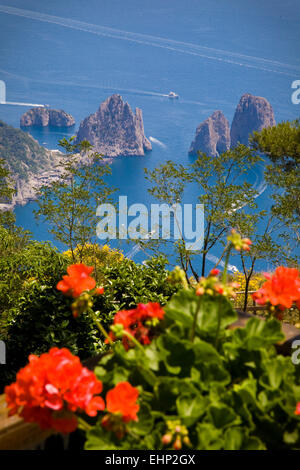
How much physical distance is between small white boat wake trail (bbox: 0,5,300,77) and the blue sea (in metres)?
0.21

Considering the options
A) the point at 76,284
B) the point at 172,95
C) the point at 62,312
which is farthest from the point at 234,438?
the point at 172,95

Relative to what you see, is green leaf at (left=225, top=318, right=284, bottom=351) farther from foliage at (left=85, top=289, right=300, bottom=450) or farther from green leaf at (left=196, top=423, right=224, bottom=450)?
green leaf at (left=196, top=423, right=224, bottom=450)

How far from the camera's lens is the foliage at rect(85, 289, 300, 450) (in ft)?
2.67

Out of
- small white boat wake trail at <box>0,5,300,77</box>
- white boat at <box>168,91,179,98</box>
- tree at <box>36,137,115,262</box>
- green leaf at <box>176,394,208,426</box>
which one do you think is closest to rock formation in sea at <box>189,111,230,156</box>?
white boat at <box>168,91,179,98</box>

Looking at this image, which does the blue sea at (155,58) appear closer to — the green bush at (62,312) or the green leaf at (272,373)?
the green bush at (62,312)

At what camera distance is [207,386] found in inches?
35.8

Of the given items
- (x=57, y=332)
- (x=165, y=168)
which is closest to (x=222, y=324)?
(x=57, y=332)

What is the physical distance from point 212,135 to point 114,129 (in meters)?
17.4

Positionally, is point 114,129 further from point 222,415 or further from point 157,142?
point 222,415

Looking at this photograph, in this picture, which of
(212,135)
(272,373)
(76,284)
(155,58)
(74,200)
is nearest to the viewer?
(272,373)

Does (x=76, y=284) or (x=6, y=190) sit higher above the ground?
(x=6, y=190)

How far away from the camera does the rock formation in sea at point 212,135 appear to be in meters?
67.6

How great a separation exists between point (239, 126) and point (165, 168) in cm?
6885

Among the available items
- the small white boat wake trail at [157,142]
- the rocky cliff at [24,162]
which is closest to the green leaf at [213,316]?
the rocky cliff at [24,162]
